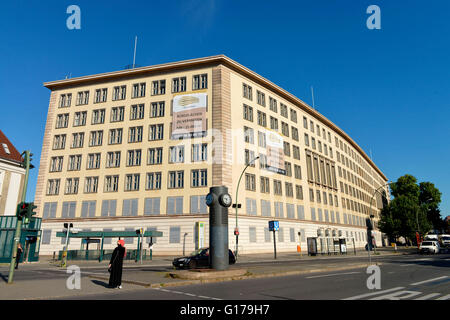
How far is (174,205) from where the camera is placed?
36.4 m

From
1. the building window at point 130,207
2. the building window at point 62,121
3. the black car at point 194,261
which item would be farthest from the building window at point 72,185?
the black car at point 194,261

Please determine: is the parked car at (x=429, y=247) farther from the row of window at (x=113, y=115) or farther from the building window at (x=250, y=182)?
the row of window at (x=113, y=115)

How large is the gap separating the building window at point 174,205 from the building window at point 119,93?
17.2 meters

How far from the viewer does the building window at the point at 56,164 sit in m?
42.5

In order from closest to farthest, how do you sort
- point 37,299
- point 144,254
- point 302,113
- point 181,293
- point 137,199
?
point 37,299, point 181,293, point 144,254, point 137,199, point 302,113

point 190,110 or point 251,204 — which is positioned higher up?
point 190,110

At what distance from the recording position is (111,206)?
38500 millimetres

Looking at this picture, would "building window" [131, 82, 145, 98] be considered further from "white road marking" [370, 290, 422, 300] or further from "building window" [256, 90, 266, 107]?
"white road marking" [370, 290, 422, 300]

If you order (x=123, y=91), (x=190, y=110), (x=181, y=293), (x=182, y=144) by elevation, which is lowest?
(x=181, y=293)

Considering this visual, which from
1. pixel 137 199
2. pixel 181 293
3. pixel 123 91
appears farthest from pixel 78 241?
pixel 181 293

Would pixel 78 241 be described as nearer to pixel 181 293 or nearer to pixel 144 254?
pixel 144 254

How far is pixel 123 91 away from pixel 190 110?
11574mm

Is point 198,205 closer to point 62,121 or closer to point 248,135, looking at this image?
point 248,135

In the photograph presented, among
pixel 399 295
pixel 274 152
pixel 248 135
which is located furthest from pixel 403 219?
pixel 399 295
